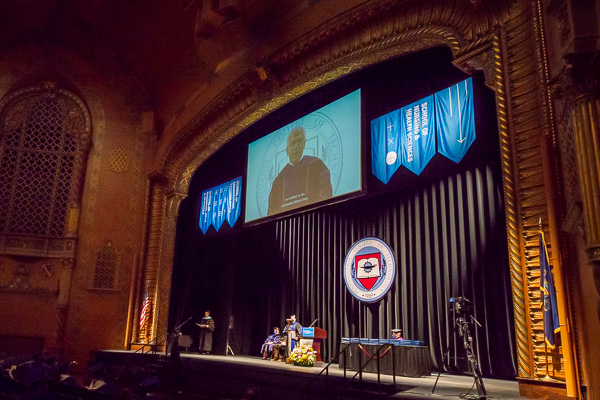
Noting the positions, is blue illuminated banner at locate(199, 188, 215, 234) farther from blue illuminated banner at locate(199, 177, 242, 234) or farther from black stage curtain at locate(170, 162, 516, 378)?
black stage curtain at locate(170, 162, 516, 378)

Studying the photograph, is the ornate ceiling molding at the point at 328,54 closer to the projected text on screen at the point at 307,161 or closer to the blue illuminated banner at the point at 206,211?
the projected text on screen at the point at 307,161

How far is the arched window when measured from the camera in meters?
12.0

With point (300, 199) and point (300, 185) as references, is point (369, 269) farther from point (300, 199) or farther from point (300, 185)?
point (300, 185)

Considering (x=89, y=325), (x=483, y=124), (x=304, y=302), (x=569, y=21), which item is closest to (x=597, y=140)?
(x=569, y=21)

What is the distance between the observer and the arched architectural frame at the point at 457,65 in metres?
5.07

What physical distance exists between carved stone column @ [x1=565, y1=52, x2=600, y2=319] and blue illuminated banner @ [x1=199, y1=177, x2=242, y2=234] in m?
8.85

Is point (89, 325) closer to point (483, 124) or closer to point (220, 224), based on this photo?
point (220, 224)

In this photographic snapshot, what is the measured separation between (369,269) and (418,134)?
316 cm

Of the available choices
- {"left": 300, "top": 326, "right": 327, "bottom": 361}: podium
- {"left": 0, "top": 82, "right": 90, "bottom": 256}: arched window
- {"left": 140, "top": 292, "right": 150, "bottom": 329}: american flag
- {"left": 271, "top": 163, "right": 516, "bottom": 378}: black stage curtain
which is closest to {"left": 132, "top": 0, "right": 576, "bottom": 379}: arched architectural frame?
{"left": 140, "top": 292, "right": 150, "bottom": 329}: american flag

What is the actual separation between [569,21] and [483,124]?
10.1 feet

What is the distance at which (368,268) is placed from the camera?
9.80m

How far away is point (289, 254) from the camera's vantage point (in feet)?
39.5

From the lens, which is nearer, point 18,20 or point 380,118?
point 380,118

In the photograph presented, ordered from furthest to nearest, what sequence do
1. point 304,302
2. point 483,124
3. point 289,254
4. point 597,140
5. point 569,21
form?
point 289,254 → point 304,302 → point 483,124 → point 569,21 → point 597,140
